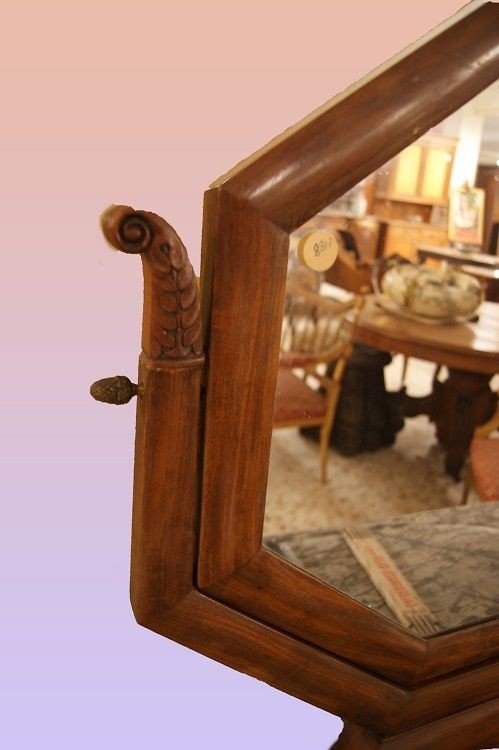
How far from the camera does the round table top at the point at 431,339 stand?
1739mm

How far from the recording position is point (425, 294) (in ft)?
5.77

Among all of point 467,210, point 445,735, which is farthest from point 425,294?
point 445,735

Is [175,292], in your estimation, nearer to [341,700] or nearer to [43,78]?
[43,78]

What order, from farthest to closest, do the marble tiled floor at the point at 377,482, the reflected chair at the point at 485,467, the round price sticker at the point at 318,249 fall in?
the marble tiled floor at the point at 377,482 < the reflected chair at the point at 485,467 < the round price sticker at the point at 318,249

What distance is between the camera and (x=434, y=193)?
2.22 feet

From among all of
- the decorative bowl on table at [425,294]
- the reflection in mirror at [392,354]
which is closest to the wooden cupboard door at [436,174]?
A: the reflection in mirror at [392,354]

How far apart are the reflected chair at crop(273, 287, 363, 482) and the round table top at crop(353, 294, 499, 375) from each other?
0.08 m

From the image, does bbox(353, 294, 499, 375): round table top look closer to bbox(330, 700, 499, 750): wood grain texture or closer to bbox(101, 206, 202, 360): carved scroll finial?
bbox(330, 700, 499, 750): wood grain texture

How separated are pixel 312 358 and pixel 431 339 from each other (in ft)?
2.87

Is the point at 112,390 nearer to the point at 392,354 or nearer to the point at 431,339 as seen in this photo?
the point at 431,339

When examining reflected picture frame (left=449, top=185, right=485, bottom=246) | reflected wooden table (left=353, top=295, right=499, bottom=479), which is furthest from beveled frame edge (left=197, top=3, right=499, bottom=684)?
reflected wooden table (left=353, top=295, right=499, bottom=479)

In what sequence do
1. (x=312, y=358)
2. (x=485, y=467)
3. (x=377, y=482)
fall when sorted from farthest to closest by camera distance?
(x=377, y=482) < (x=485, y=467) < (x=312, y=358)

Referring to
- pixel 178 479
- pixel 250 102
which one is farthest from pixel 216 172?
pixel 178 479

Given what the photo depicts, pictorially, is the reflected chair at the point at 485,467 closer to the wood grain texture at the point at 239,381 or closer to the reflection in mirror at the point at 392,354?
the reflection in mirror at the point at 392,354
